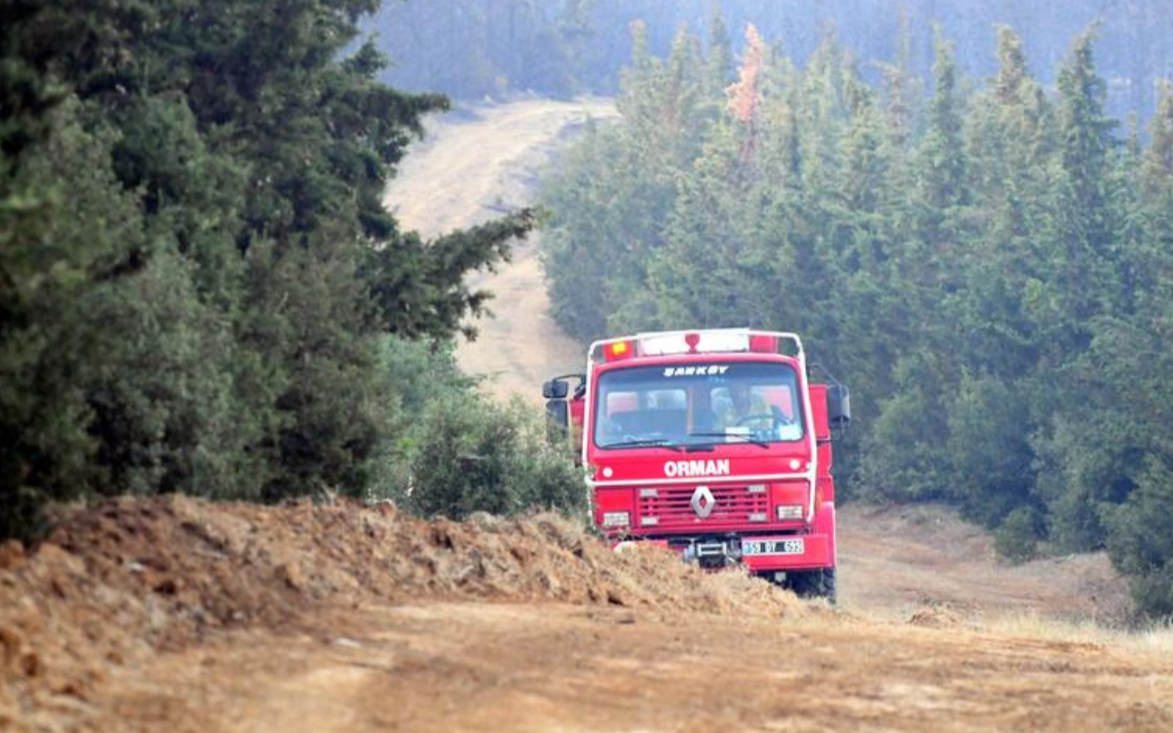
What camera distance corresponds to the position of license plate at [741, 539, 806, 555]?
19.3 m

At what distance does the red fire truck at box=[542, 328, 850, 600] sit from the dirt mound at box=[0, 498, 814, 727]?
3817 millimetres

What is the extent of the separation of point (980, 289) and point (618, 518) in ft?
106

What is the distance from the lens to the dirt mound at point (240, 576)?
820cm

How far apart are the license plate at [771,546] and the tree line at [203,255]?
362 cm

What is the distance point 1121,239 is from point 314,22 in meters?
34.8

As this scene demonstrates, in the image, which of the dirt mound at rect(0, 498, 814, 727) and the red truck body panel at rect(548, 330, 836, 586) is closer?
the dirt mound at rect(0, 498, 814, 727)

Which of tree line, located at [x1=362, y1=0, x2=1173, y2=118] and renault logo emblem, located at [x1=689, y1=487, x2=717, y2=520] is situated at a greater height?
tree line, located at [x1=362, y1=0, x2=1173, y2=118]

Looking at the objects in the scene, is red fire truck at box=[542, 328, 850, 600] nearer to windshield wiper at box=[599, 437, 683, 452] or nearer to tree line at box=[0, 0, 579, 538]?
windshield wiper at box=[599, 437, 683, 452]

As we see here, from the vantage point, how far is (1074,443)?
43625mm

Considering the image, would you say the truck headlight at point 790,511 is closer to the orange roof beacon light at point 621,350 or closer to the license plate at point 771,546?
the license plate at point 771,546

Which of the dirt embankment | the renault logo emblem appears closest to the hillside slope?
the renault logo emblem

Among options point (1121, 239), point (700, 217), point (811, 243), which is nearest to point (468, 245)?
point (1121, 239)

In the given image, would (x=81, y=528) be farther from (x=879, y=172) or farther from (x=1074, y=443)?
(x=879, y=172)

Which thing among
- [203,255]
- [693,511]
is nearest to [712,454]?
[693,511]
